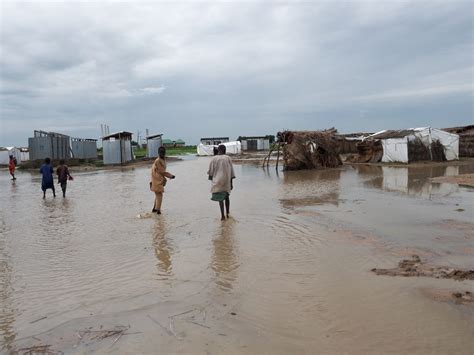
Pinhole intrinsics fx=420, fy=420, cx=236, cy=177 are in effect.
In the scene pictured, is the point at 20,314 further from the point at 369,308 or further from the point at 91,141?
the point at 91,141

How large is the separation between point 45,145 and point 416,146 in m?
29.7

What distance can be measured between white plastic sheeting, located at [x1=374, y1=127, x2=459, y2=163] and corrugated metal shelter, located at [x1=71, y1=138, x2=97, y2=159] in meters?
28.3

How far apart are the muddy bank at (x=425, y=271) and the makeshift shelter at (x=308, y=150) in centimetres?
1985

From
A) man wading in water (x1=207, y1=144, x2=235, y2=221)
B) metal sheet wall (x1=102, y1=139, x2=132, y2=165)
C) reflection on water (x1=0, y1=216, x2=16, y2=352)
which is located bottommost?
reflection on water (x1=0, y1=216, x2=16, y2=352)

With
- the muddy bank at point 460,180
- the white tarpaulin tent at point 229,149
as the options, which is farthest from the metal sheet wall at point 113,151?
the muddy bank at point 460,180

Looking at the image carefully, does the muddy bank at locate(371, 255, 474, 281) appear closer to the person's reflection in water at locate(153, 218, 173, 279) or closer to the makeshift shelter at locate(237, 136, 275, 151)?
the person's reflection in water at locate(153, 218, 173, 279)

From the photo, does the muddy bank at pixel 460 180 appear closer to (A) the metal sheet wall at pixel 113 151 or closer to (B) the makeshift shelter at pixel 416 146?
(B) the makeshift shelter at pixel 416 146

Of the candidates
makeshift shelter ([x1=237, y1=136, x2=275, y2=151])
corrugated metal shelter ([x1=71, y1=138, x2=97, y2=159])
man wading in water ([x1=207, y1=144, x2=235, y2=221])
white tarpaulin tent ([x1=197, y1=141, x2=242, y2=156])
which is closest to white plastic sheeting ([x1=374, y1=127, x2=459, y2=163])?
man wading in water ([x1=207, y1=144, x2=235, y2=221])

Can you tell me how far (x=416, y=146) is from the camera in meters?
27.6

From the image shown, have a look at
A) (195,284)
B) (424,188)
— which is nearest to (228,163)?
(195,284)

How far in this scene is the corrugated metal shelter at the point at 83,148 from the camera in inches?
1601

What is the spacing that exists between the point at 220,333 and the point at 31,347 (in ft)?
5.54

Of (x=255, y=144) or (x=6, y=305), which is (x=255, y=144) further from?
(x=6, y=305)

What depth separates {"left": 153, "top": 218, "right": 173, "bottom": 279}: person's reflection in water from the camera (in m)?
5.95
